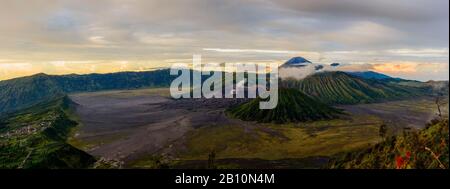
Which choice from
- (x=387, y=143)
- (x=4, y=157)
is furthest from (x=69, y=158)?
(x=387, y=143)
